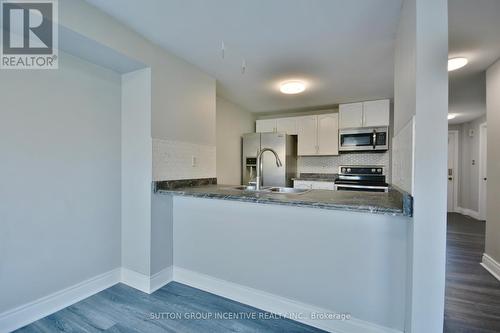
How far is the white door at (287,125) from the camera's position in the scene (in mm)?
4500

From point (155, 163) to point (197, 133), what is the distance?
0.69 meters

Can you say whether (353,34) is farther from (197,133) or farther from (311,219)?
(197,133)

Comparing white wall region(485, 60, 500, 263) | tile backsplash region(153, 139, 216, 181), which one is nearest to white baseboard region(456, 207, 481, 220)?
Answer: white wall region(485, 60, 500, 263)

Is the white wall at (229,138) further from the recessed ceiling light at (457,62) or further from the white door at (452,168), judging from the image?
the white door at (452,168)

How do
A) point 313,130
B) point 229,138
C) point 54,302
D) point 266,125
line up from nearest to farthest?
point 54,302 < point 229,138 < point 313,130 < point 266,125

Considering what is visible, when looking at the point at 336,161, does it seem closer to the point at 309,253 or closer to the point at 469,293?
the point at 469,293

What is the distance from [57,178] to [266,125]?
358 cm

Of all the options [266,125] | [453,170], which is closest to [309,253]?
[266,125]

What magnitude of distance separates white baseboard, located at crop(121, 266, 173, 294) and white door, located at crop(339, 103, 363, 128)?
3464mm

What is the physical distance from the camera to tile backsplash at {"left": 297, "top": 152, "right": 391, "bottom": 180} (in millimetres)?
4133

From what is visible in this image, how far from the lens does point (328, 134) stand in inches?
165

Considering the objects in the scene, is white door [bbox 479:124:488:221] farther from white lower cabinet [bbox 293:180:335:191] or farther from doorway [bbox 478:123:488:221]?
white lower cabinet [bbox 293:180:335:191]

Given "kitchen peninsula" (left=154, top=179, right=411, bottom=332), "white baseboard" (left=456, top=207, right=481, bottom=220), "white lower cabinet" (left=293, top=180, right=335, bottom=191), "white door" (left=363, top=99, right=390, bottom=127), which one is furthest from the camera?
"white baseboard" (left=456, top=207, right=481, bottom=220)

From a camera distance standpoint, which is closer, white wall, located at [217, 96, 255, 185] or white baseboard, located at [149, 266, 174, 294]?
white baseboard, located at [149, 266, 174, 294]
